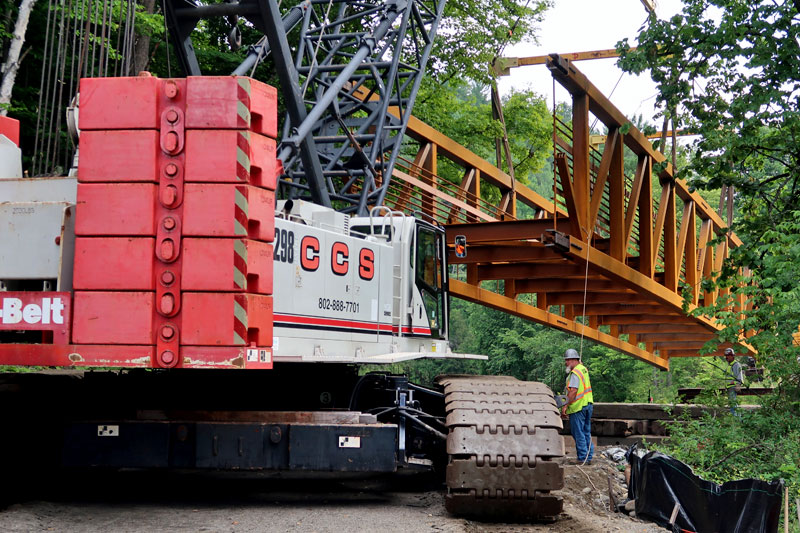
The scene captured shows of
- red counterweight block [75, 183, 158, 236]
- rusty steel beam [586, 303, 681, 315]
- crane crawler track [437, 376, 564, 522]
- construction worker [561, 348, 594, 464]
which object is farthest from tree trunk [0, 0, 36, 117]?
rusty steel beam [586, 303, 681, 315]

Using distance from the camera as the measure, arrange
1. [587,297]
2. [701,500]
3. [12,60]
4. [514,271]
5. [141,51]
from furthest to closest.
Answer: [587,297] → [514,271] → [141,51] → [12,60] → [701,500]

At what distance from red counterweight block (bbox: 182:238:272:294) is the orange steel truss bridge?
8012mm

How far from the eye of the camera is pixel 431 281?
12656 millimetres

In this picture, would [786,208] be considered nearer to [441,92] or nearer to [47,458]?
[47,458]

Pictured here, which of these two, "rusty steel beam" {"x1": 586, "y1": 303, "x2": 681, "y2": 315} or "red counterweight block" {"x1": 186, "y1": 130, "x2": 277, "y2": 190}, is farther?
"rusty steel beam" {"x1": 586, "y1": 303, "x2": 681, "y2": 315}

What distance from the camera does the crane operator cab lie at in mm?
10211

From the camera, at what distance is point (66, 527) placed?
916 cm

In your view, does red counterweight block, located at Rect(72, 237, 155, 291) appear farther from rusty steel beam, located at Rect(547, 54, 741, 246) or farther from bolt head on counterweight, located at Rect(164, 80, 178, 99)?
rusty steel beam, located at Rect(547, 54, 741, 246)

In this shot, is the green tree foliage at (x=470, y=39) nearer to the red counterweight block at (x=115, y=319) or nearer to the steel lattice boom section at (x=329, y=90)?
the steel lattice boom section at (x=329, y=90)

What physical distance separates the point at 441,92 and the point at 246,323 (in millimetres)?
22494

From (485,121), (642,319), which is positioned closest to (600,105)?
(642,319)

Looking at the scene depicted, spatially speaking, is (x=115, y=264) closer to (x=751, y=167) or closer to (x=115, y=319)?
(x=115, y=319)

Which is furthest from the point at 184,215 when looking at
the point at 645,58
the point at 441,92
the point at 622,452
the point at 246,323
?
the point at 441,92

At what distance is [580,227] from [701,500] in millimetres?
7317
